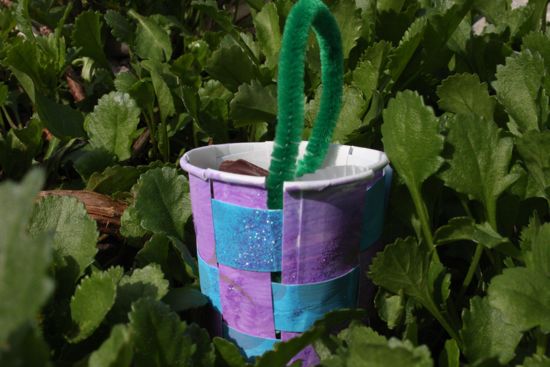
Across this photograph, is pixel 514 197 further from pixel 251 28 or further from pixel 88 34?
pixel 251 28

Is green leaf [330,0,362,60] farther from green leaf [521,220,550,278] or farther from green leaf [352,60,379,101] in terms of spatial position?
green leaf [521,220,550,278]

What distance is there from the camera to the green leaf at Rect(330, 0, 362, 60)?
1.22 metres

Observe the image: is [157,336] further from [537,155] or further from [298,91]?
[537,155]

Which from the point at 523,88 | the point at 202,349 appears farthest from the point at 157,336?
the point at 523,88

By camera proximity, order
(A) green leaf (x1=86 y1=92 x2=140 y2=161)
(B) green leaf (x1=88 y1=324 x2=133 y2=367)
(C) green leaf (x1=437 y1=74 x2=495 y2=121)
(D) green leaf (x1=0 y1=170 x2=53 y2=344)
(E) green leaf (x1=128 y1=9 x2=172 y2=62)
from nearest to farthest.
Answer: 1. (D) green leaf (x1=0 y1=170 x2=53 y2=344)
2. (B) green leaf (x1=88 y1=324 x2=133 y2=367)
3. (C) green leaf (x1=437 y1=74 x2=495 y2=121)
4. (A) green leaf (x1=86 y1=92 x2=140 y2=161)
5. (E) green leaf (x1=128 y1=9 x2=172 y2=62)

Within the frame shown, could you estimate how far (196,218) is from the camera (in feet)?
2.84

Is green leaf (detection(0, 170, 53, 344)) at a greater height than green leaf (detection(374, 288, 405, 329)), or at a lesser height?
greater

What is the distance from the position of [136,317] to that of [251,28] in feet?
4.53

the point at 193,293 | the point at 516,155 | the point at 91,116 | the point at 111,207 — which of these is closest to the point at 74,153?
the point at 91,116

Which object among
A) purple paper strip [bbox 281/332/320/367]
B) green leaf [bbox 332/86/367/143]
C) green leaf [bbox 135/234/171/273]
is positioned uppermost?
green leaf [bbox 332/86/367/143]

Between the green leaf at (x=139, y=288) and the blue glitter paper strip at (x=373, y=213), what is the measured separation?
25cm

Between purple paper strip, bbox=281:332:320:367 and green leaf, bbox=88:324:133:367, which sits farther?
purple paper strip, bbox=281:332:320:367

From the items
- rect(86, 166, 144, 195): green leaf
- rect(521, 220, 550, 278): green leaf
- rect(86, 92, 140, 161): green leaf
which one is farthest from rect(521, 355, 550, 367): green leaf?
rect(86, 92, 140, 161): green leaf

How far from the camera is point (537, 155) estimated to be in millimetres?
871
